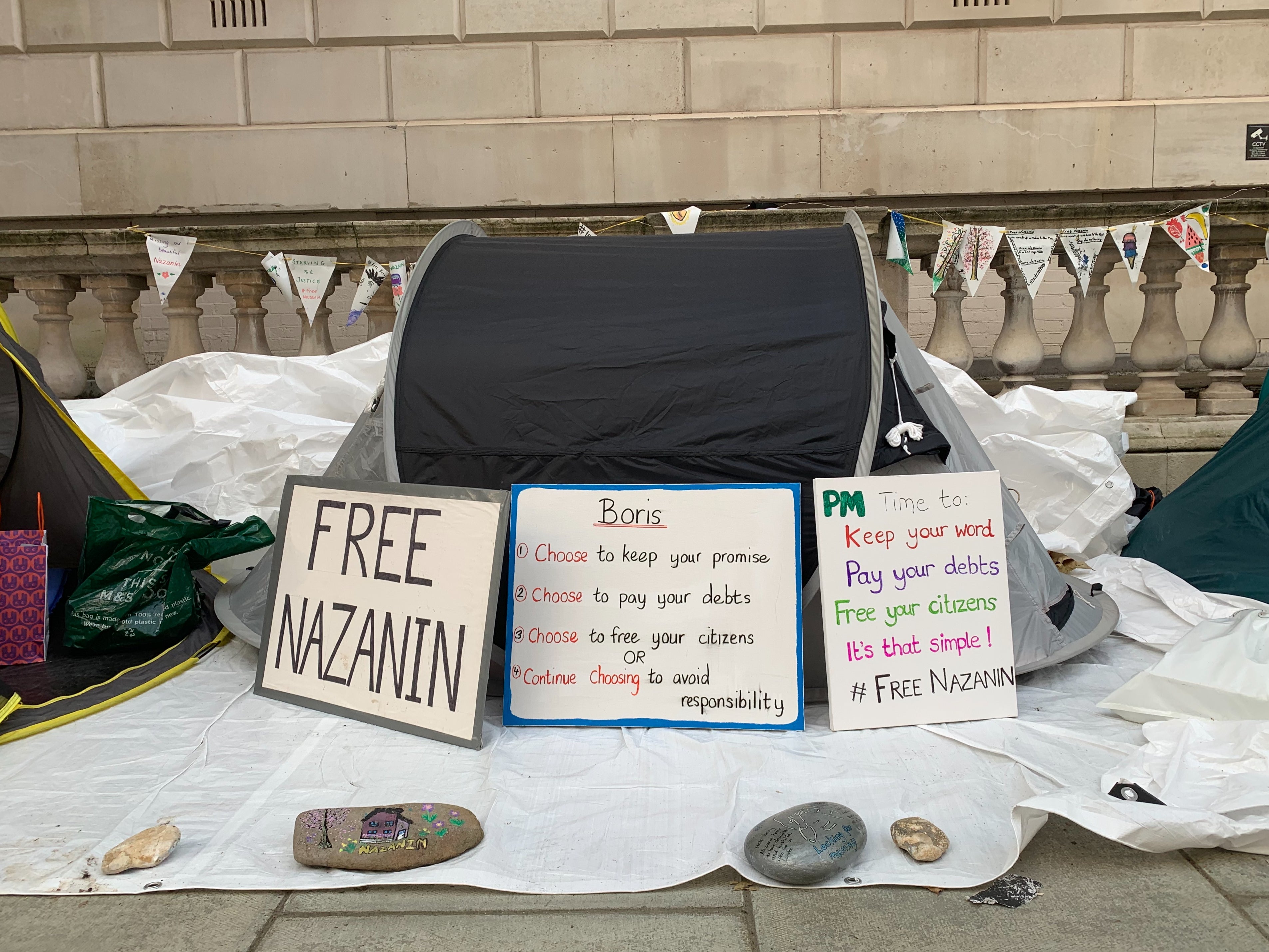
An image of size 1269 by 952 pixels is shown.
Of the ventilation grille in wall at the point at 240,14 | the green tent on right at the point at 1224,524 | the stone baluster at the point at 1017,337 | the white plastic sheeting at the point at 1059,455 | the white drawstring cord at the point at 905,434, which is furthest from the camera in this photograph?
the ventilation grille in wall at the point at 240,14

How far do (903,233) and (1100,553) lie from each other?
5.82 ft

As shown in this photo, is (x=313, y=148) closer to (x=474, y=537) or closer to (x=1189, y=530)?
(x=474, y=537)

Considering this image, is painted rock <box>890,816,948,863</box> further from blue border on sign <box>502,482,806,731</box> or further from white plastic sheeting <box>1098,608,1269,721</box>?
white plastic sheeting <box>1098,608,1269,721</box>

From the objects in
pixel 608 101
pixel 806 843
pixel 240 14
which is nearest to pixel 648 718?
pixel 806 843

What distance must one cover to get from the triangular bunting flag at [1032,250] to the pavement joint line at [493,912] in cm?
365

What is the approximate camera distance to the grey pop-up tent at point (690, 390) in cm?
265

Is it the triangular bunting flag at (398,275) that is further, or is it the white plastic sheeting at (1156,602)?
the triangular bunting flag at (398,275)

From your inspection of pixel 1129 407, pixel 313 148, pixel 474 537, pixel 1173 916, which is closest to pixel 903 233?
pixel 1129 407

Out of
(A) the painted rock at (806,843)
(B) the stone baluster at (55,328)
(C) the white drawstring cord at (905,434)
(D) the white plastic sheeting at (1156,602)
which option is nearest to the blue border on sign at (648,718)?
(C) the white drawstring cord at (905,434)

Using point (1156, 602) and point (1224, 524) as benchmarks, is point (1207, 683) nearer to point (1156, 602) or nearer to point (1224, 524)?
point (1156, 602)

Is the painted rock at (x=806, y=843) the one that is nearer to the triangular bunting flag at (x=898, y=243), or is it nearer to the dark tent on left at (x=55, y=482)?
the dark tent on left at (x=55, y=482)

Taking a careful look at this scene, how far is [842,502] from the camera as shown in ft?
→ 8.27

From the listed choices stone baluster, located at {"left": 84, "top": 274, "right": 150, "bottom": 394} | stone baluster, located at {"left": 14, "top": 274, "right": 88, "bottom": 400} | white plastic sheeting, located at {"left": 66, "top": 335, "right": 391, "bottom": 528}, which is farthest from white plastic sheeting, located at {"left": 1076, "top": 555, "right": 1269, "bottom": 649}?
stone baluster, located at {"left": 14, "top": 274, "right": 88, "bottom": 400}

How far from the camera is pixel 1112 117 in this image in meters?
6.84
